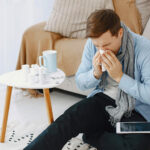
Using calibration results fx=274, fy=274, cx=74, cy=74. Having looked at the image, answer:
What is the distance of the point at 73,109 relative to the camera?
4.36 ft

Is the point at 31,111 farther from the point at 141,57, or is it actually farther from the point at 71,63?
the point at 141,57

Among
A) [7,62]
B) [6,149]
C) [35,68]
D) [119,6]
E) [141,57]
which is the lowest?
[6,149]

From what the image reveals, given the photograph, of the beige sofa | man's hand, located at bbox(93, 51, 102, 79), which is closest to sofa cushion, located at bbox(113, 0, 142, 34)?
the beige sofa

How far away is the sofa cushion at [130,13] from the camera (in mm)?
2158

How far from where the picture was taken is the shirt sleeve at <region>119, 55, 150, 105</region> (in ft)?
4.06

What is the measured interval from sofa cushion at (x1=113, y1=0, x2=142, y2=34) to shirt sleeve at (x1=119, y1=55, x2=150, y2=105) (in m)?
0.94

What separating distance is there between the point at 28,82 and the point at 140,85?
60 centimetres

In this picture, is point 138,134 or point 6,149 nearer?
point 138,134

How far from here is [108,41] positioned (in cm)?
124

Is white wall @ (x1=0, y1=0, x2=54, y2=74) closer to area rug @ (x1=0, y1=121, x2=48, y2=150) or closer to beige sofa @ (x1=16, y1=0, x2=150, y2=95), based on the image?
beige sofa @ (x1=16, y1=0, x2=150, y2=95)

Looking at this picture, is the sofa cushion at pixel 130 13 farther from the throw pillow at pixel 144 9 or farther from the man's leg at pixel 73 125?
the man's leg at pixel 73 125

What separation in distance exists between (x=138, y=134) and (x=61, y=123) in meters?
0.35

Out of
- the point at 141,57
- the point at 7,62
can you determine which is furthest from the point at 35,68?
the point at 7,62

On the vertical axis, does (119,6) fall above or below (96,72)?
above
